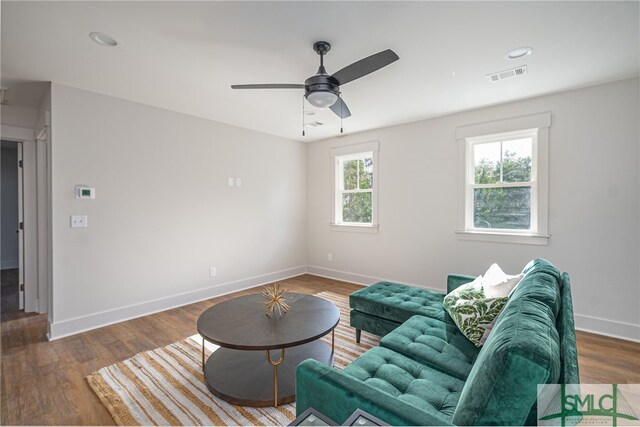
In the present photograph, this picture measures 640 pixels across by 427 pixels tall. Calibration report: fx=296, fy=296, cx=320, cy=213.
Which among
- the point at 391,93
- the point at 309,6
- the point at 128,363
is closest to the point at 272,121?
the point at 391,93

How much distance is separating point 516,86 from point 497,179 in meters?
1.14

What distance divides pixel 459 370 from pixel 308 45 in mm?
2451

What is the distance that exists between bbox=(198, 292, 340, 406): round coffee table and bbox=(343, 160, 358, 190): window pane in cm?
298

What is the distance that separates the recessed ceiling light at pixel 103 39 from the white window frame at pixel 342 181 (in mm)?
3558

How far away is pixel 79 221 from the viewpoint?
318cm

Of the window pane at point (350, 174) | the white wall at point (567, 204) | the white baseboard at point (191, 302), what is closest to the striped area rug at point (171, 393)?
the white baseboard at point (191, 302)

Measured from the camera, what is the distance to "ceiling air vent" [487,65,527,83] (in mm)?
2727

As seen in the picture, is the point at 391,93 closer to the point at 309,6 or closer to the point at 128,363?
the point at 309,6

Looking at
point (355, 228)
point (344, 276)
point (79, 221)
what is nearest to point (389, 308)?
point (355, 228)

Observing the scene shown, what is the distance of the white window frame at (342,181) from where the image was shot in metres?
4.88

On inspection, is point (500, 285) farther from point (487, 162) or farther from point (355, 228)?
point (355, 228)

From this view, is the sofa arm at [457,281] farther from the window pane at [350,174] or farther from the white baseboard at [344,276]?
the window pane at [350,174]

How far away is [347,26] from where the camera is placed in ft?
6.87

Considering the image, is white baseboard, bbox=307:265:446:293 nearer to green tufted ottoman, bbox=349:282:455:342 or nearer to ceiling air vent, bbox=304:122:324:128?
green tufted ottoman, bbox=349:282:455:342
